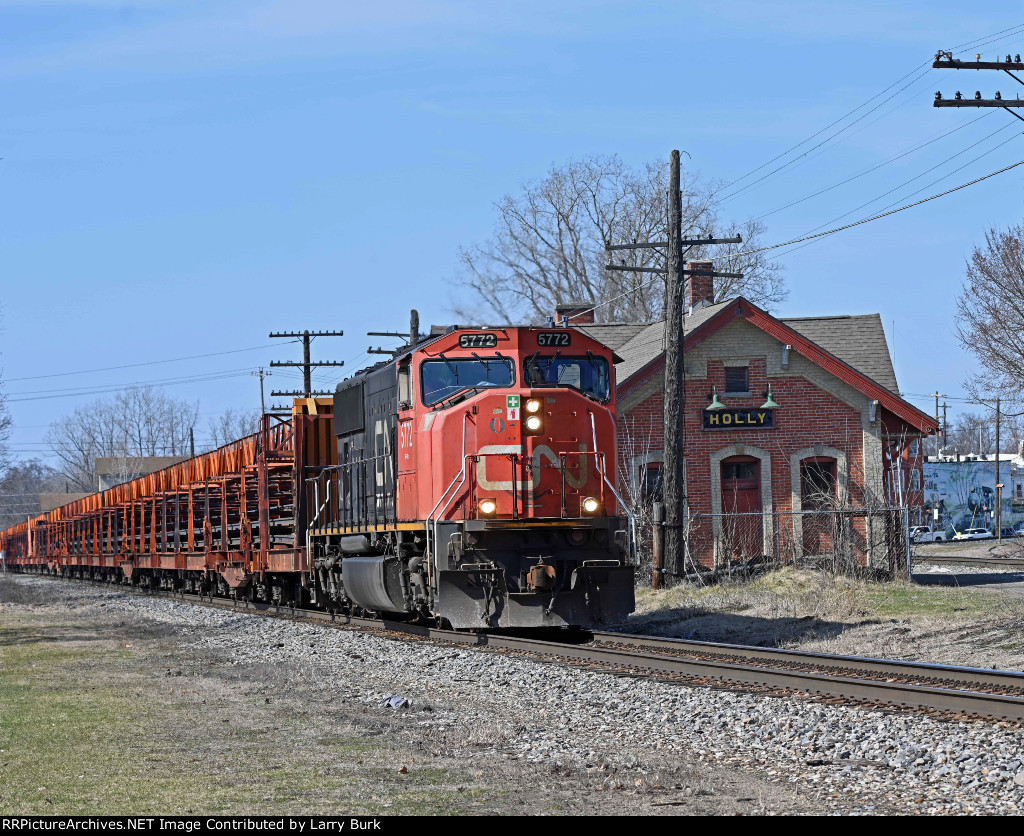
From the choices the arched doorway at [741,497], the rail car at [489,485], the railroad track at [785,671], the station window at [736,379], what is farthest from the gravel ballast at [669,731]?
the station window at [736,379]

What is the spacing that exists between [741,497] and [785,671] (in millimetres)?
20561

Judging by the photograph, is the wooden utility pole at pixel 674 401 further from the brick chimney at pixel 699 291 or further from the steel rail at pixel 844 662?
the brick chimney at pixel 699 291

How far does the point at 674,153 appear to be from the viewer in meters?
23.8

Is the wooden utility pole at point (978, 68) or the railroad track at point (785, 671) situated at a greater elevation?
the wooden utility pole at point (978, 68)

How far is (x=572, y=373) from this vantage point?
50.6 ft

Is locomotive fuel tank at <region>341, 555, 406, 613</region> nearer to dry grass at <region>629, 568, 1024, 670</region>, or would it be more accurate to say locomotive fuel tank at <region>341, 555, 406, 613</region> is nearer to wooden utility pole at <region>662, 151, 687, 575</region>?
dry grass at <region>629, 568, 1024, 670</region>

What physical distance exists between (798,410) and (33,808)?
27.4 meters

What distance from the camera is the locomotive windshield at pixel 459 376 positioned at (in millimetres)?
15055

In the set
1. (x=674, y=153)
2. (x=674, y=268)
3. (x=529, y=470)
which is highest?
(x=674, y=153)

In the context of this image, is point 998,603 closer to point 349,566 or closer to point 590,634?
point 590,634

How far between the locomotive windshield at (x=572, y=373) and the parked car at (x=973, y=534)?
53.5 m

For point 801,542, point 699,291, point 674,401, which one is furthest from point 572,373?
point 699,291

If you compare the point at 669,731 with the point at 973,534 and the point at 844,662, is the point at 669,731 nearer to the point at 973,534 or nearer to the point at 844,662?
the point at 844,662

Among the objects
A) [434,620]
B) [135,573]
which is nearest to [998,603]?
[434,620]
